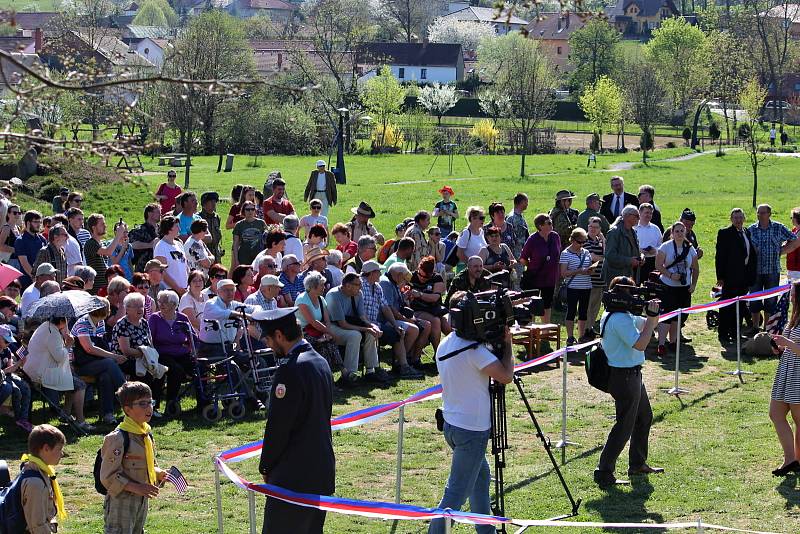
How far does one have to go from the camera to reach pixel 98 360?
1188 cm

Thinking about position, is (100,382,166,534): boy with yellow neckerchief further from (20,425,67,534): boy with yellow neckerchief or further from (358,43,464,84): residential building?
(358,43,464,84): residential building

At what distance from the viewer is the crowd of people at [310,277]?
39.2 ft

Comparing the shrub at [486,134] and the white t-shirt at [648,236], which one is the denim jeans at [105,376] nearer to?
the white t-shirt at [648,236]

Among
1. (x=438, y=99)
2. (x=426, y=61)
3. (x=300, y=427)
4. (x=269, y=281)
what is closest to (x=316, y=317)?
(x=269, y=281)

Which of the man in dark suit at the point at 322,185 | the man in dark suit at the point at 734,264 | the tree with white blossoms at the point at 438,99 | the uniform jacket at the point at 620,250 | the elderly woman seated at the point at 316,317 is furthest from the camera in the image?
the tree with white blossoms at the point at 438,99

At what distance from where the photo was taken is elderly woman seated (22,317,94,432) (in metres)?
11.2

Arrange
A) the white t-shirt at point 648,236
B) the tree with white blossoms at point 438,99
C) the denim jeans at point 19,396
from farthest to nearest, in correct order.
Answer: the tree with white blossoms at point 438,99 < the white t-shirt at point 648,236 < the denim jeans at point 19,396

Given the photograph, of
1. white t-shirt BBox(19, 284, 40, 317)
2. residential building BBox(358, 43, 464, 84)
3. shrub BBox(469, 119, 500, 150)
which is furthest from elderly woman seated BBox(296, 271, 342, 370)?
residential building BBox(358, 43, 464, 84)

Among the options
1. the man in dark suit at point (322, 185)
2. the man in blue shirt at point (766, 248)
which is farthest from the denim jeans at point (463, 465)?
the man in dark suit at point (322, 185)

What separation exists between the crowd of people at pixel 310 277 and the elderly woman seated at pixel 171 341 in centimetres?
2

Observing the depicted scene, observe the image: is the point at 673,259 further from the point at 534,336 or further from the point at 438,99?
the point at 438,99

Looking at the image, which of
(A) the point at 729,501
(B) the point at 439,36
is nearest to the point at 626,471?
(A) the point at 729,501

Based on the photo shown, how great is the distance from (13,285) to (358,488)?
18.9ft

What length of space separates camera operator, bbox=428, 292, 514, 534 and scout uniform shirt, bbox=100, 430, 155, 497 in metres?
2.00
